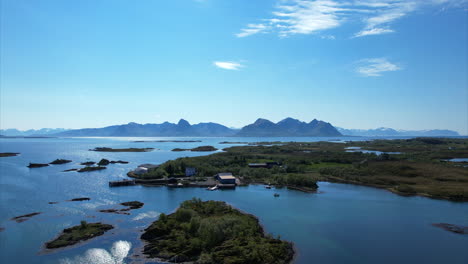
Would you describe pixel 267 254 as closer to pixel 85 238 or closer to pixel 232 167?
pixel 85 238

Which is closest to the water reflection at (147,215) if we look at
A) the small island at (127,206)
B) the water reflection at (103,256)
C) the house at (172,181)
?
the small island at (127,206)

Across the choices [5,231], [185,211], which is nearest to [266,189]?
[185,211]

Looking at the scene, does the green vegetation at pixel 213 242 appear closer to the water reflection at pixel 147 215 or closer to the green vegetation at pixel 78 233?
the green vegetation at pixel 78 233

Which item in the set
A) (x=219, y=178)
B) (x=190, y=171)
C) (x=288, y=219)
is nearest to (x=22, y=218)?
(x=219, y=178)

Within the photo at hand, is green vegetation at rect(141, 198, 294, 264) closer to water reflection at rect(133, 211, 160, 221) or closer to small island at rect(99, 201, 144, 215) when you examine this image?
water reflection at rect(133, 211, 160, 221)

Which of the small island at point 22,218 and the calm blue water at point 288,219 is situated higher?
the small island at point 22,218
